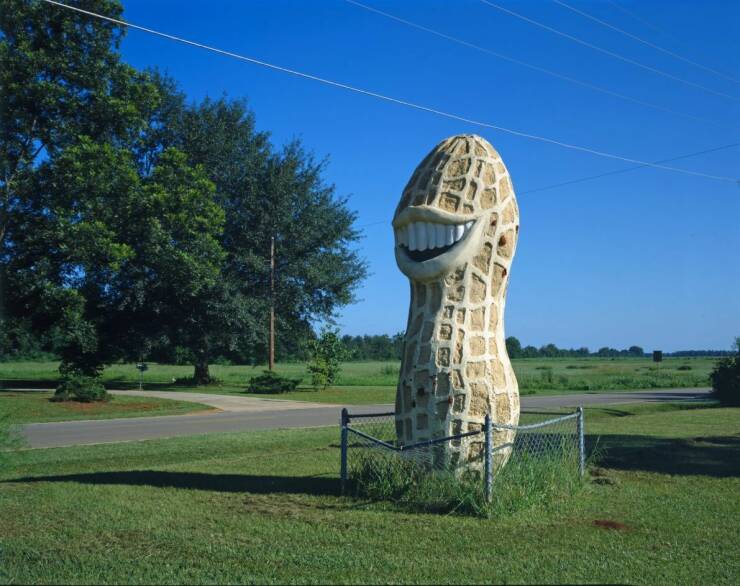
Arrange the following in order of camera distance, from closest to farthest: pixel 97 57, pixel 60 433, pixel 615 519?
pixel 615 519
pixel 60 433
pixel 97 57

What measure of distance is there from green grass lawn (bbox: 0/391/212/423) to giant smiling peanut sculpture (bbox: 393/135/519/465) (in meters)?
16.3

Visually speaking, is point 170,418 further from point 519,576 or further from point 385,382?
point 385,382

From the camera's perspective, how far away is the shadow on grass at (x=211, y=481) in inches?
398

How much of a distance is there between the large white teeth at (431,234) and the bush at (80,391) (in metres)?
20.5

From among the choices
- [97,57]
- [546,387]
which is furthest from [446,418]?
[546,387]

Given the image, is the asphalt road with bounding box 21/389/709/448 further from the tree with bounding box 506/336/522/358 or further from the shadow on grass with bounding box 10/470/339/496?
the tree with bounding box 506/336/522/358

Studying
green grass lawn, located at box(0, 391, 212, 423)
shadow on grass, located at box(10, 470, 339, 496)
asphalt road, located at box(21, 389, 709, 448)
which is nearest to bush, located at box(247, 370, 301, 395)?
asphalt road, located at box(21, 389, 709, 448)

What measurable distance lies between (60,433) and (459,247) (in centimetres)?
1327

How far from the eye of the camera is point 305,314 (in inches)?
1599

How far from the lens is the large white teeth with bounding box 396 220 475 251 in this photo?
9.55m

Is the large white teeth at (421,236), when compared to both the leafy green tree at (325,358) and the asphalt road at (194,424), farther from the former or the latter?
the leafy green tree at (325,358)

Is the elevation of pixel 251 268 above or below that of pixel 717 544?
above

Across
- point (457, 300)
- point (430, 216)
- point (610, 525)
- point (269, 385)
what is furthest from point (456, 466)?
point (269, 385)

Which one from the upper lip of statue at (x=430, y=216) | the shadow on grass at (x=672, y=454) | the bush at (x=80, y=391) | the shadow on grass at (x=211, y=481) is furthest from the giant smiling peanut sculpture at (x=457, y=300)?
the bush at (x=80, y=391)
